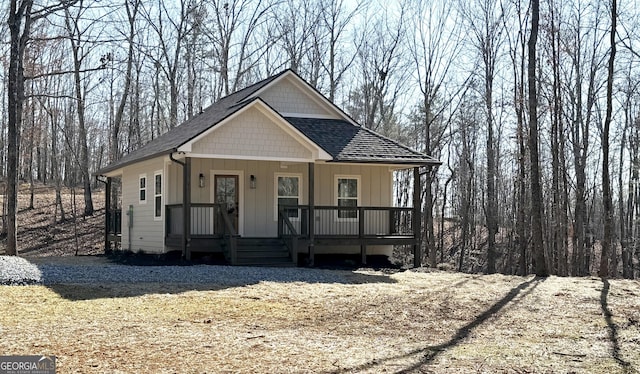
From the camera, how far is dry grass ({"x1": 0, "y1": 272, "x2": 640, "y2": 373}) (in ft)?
22.4

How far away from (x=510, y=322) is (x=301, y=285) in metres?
4.65

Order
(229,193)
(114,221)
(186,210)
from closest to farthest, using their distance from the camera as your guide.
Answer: (186,210), (229,193), (114,221)

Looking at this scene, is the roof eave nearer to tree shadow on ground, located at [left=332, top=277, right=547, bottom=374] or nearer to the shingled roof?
the shingled roof

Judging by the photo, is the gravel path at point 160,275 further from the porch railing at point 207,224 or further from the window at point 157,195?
the window at point 157,195

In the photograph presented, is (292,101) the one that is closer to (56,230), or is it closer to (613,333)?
(613,333)

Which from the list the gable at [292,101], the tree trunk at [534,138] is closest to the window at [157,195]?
the gable at [292,101]

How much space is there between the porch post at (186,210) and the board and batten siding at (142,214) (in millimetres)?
1923

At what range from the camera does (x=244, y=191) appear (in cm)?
1856

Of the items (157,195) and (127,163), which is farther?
(127,163)

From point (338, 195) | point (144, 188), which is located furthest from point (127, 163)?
point (338, 195)

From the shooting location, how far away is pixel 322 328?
350 inches

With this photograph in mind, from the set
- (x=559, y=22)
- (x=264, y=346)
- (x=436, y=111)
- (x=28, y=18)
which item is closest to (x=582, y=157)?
(x=559, y=22)

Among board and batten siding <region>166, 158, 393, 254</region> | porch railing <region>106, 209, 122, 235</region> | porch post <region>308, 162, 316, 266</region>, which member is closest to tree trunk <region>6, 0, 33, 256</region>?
porch railing <region>106, 209, 122, 235</region>

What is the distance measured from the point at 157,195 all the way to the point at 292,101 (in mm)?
5009
